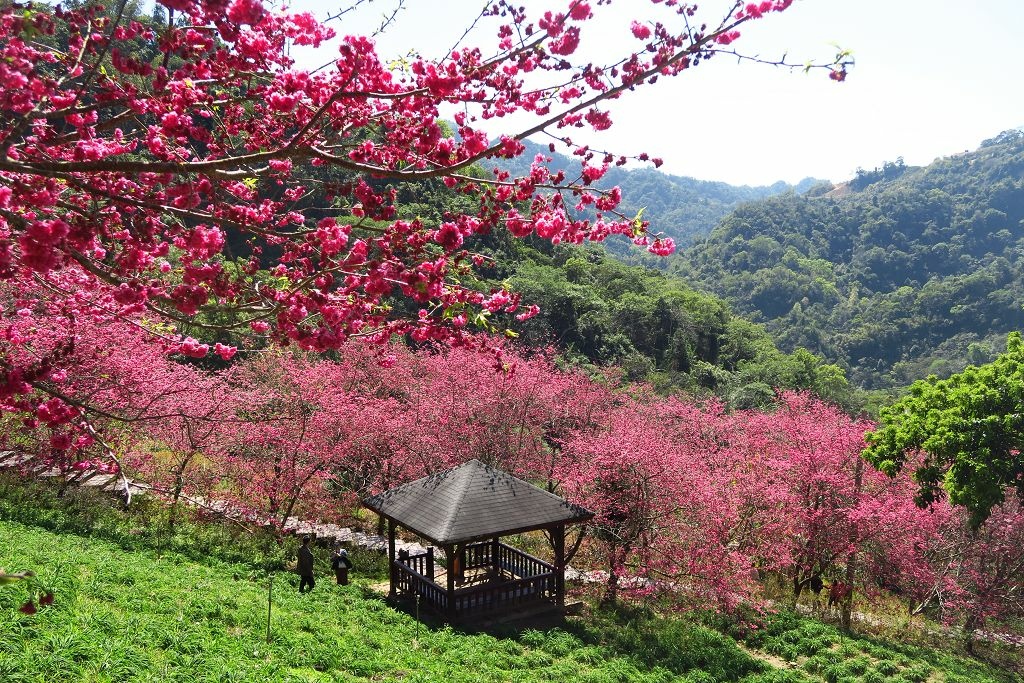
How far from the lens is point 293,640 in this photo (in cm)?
776

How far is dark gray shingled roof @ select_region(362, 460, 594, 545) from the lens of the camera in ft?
36.7

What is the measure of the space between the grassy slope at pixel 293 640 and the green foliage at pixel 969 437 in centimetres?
326

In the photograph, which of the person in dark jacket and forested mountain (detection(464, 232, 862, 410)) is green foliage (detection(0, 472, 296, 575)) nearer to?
the person in dark jacket

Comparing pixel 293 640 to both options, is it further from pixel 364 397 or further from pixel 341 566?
→ pixel 364 397

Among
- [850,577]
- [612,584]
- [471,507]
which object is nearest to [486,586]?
[471,507]

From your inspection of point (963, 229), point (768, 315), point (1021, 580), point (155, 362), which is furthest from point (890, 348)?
point (155, 362)

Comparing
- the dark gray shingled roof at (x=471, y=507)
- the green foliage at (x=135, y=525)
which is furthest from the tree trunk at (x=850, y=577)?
the green foliage at (x=135, y=525)

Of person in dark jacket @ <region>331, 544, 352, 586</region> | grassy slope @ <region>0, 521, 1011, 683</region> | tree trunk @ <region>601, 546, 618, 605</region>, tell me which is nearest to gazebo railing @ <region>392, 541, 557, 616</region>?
grassy slope @ <region>0, 521, 1011, 683</region>

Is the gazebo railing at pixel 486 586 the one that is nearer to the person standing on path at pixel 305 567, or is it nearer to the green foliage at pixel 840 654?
the person standing on path at pixel 305 567

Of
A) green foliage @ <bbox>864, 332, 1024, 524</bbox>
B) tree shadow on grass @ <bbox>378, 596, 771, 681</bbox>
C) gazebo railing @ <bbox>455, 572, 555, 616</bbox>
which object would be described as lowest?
tree shadow on grass @ <bbox>378, 596, 771, 681</bbox>

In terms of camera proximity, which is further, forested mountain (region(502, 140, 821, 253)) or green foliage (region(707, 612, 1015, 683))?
forested mountain (region(502, 140, 821, 253))

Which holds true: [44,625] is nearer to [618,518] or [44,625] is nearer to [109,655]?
[109,655]

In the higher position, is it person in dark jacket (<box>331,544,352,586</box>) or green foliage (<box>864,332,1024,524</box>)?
green foliage (<box>864,332,1024,524</box>)

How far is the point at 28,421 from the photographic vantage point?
15.9 feet
